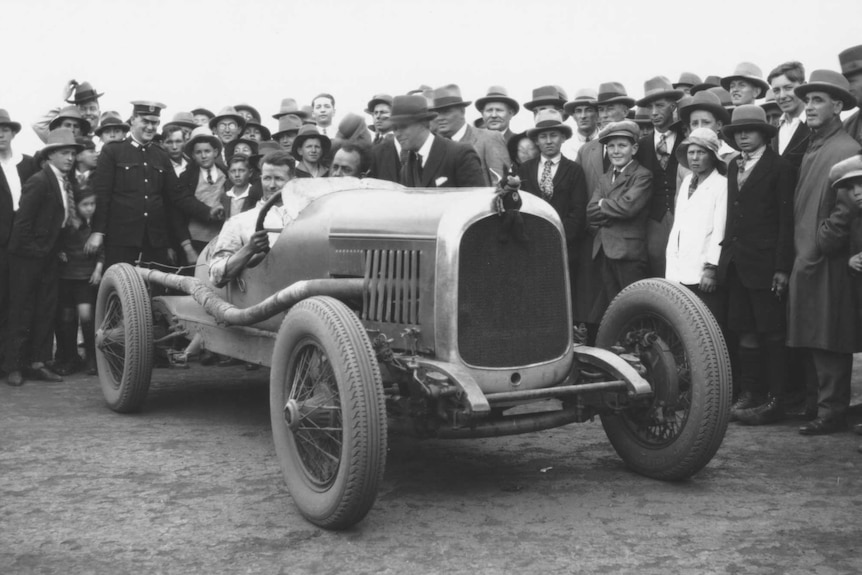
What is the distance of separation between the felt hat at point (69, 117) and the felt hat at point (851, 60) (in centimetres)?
650

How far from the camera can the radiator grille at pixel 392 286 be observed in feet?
15.3

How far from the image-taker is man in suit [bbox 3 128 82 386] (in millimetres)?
8039

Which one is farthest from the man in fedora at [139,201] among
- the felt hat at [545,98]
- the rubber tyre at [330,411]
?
the rubber tyre at [330,411]

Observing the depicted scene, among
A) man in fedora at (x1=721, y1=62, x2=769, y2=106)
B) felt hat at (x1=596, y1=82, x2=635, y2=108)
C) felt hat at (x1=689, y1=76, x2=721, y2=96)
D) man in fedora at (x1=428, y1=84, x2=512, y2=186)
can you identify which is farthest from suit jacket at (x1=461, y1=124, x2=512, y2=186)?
man in fedora at (x1=721, y1=62, x2=769, y2=106)

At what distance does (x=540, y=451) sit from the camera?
A: 218 inches

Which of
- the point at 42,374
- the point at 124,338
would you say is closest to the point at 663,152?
the point at 124,338

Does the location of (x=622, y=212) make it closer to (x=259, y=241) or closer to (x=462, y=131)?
(x=462, y=131)

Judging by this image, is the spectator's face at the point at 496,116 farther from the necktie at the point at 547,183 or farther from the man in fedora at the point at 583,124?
the necktie at the point at 547,183

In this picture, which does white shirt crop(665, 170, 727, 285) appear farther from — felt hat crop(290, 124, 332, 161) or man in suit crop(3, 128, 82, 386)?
man in suit crop(3, 128, 82, 386)

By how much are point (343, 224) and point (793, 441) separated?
117 inches

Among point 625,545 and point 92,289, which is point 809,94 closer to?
point 625,545

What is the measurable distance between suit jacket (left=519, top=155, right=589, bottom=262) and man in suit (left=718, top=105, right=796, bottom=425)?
1.44m

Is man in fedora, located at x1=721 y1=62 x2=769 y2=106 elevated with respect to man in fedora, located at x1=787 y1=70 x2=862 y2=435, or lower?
elevated

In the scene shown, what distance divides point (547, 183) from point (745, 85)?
1.99 m
